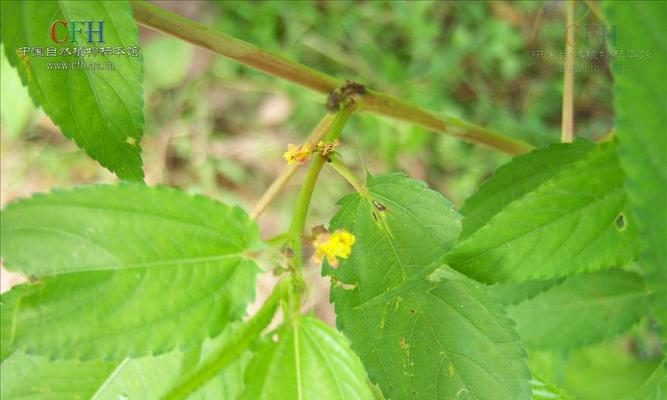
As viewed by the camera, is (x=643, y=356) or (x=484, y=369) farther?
(x=643, y=356)

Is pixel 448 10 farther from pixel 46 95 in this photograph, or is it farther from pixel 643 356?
pixel 46 95

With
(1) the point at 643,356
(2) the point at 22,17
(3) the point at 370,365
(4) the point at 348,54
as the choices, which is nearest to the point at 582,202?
(3) the point at 370,365

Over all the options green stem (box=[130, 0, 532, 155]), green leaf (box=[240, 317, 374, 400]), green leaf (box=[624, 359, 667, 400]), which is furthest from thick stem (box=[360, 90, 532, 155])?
green leaf (box=[624, 359, 667, 400])

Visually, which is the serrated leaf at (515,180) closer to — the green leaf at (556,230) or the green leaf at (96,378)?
the green leaf at (556,230)

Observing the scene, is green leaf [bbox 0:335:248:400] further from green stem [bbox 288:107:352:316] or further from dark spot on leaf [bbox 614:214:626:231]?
dark spot on leaf [bbox 614:214:626:231]

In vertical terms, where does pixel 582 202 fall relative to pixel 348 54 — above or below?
below

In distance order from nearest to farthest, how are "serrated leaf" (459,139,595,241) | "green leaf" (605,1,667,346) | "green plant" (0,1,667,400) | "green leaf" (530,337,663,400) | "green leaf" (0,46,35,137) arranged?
1. "green leaf" (605,1,667,346)
2. "green plant" (0,1,667,400)
3. "serrated leaf" (459,139,595,241)
4. "green leaf" (530,337,663,400)
5. "green leaf" (0,46,35,137)
